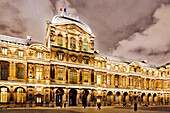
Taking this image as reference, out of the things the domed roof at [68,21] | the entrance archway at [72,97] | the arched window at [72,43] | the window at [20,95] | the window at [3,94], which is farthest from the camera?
the arched window at [72,43]

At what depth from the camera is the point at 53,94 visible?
3931cm

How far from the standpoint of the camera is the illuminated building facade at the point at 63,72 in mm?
36406

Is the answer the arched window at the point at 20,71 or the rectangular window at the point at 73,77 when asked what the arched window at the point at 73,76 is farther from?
the arched window at the point at 20,71

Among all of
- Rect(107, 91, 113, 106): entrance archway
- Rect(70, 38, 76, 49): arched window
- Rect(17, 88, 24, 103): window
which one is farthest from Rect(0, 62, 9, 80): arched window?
Rect(107, 91, 113, 106): entrance archway

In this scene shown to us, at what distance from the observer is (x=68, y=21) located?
44688 millimetres

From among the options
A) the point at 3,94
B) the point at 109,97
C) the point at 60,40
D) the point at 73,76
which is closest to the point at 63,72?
the point at 73,76

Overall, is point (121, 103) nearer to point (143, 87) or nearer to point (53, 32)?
point (143, 87)

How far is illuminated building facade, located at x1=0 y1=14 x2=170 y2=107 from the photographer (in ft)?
119

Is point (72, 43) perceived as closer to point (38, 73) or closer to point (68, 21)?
point (68, 21)

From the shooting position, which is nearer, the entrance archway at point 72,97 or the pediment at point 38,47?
the pediment at point 38,47

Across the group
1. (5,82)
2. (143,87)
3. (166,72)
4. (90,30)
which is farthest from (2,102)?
(166,72)

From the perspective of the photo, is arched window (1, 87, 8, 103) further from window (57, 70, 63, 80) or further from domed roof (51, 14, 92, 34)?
domed roof (51, 14, 92, 34)

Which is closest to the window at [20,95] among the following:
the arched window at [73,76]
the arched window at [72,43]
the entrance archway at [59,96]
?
the entrance archway at [59,96]

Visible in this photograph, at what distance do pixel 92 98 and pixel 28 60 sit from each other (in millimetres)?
19292
